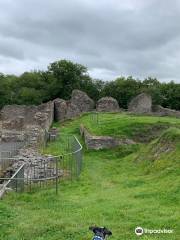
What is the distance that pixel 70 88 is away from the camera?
71.2m

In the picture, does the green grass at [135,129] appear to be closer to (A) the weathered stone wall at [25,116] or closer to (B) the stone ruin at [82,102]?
(A) the weathered stone wall at [25,116]

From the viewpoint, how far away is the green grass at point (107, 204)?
1038 centimetres

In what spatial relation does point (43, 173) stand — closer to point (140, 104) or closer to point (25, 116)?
point (25, 116)

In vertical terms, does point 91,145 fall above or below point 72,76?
below

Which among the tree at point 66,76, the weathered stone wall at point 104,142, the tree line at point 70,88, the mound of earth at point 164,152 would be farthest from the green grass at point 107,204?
the tree at point 66,76

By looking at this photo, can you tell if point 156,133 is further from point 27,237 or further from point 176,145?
point 27,237

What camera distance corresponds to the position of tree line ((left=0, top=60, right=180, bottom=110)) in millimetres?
66062

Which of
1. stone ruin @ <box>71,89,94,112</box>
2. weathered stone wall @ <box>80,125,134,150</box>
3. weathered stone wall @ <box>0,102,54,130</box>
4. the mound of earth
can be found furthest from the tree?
the mound of earth

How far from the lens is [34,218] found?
38.2 feet

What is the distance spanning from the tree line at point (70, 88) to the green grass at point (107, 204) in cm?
4435

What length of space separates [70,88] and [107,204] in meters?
58.6

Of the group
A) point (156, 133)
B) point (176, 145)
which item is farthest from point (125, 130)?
point (176, 145)

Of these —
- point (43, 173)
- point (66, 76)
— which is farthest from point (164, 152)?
point (66, 76)

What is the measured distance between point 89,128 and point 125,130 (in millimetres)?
3152
